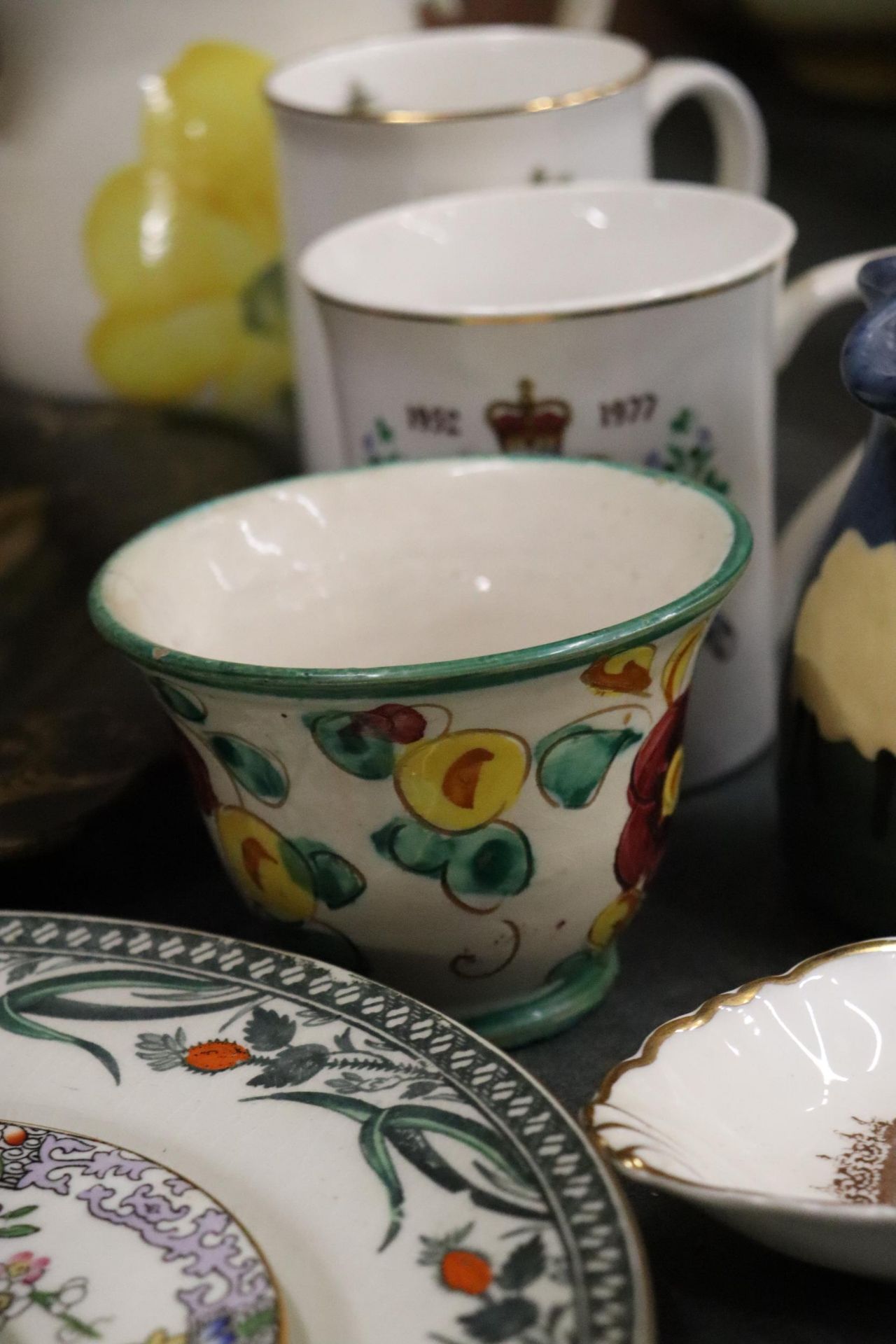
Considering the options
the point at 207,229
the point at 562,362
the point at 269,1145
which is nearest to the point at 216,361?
the point at 207,229

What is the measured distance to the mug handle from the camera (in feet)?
1.71

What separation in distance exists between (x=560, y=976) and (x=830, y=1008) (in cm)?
7

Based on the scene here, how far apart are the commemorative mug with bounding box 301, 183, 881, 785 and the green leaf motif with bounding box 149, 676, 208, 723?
13 centimetres

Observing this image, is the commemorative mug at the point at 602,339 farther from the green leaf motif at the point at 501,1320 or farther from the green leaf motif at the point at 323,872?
the green leaf motif at the point at 501,1320

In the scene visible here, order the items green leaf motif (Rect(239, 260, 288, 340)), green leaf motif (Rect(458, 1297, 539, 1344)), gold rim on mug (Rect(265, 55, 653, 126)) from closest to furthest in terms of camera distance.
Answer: green leaf motif (Rect(458, 1297, 539, 1344)) → gold rim on mug (Rect(265, 55, 653, 126)) → green leaf motif (Rect(239, 260, 288, 340))

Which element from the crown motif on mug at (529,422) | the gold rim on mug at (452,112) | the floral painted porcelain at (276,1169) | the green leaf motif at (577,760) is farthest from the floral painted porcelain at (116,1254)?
the gold rim on mug at (452,112)

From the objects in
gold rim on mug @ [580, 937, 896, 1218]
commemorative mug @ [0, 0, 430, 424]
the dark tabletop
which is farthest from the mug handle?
gold rim on mug @ [580, 937, 896, 1218]

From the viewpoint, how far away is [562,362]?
39 centimetres

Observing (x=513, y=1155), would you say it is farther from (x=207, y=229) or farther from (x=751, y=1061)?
(x=207, y=229)

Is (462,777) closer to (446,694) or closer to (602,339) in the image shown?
(446,694)

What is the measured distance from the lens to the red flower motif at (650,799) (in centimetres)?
33

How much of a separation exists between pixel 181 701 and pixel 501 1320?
0.14 meters

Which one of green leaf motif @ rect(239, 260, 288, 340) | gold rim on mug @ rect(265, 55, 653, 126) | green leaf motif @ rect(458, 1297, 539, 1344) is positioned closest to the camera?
green leaf motif @ rect(458, 1297, 539, 1344)

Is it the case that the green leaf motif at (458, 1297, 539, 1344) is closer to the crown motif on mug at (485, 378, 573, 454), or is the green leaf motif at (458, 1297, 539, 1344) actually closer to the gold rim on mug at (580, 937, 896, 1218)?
the gold rim on mug at (580, 937, 896, 1218)
